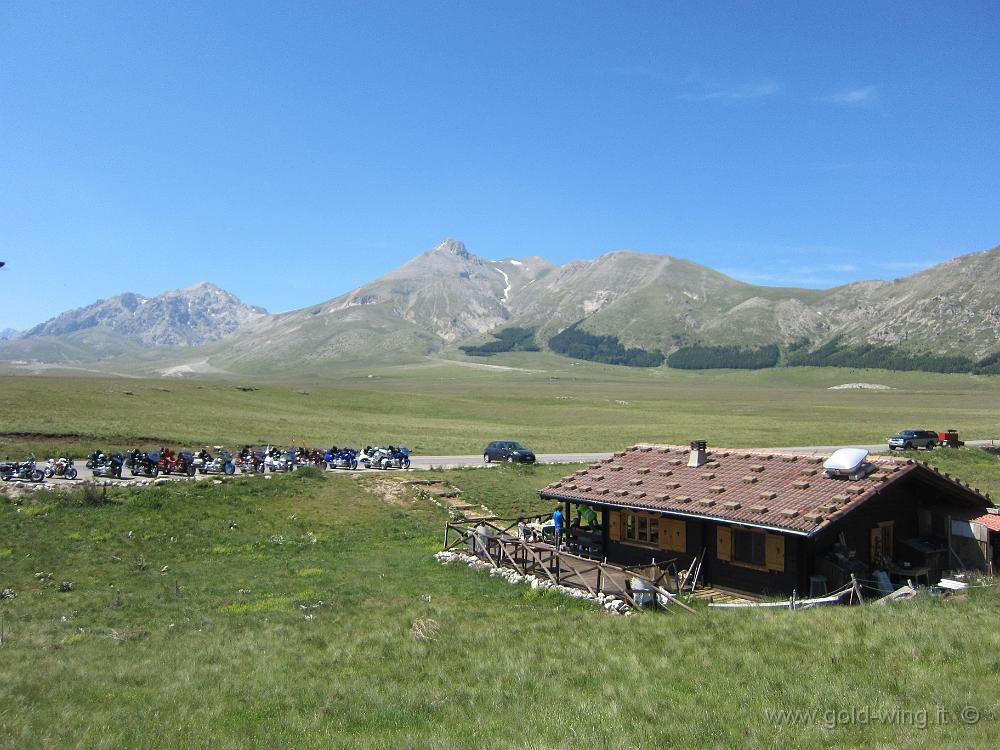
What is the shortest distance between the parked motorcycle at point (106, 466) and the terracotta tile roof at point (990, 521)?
4610 centimetres

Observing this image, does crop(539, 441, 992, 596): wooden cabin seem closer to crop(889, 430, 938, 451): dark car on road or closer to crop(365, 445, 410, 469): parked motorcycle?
crop(365, 445, 410, 469): parked motorcycle

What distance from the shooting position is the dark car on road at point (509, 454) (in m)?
58.2

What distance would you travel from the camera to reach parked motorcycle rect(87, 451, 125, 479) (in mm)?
45500

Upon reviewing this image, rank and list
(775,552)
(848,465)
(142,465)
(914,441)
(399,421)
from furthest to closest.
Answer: (399,421), (914,441), (142,465), (848,465), (775,552)

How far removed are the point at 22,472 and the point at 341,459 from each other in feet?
67.9

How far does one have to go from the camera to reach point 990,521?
24672 mm

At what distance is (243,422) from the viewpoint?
86375 millimetres

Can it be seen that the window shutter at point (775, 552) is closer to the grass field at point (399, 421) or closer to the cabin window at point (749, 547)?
the cabin window at point (749, 547)

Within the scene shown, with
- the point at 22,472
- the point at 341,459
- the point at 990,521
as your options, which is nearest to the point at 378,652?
the point at 990,521

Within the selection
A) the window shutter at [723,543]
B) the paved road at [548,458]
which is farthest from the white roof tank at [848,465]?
the paved road at [548,458]

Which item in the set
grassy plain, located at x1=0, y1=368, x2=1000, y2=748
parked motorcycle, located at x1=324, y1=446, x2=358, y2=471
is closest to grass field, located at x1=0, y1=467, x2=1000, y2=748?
grassy plain, located at x1=0, y1=368, x2=1000, y2=748

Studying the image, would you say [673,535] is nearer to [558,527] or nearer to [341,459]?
[558,527]

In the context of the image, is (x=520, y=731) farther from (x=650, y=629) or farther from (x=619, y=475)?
(x=619, y=475)

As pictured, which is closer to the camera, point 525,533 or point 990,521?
point 990,521
